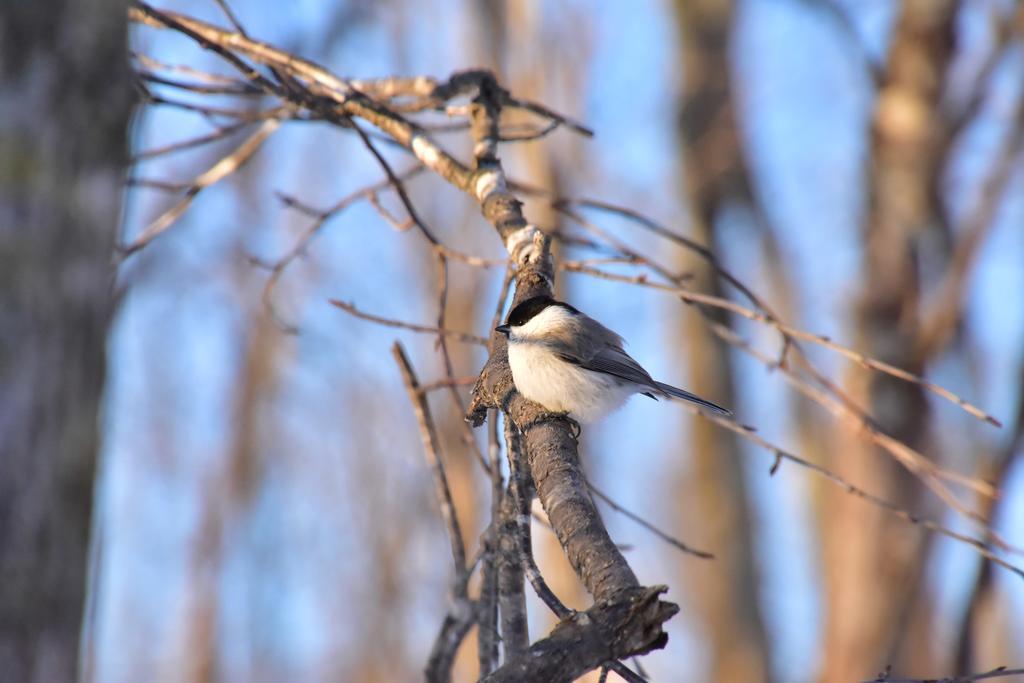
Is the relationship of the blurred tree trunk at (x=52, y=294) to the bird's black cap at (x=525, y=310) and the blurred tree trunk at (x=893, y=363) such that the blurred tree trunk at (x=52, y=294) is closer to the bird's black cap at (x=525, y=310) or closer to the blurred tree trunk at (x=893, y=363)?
the bird's black cap at (x=525, y=310)

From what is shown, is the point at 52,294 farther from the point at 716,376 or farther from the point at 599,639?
the point at 716,376

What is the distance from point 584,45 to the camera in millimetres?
9547

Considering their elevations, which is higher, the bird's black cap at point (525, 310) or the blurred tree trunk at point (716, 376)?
the blurred tree trunk at point (716, 376)

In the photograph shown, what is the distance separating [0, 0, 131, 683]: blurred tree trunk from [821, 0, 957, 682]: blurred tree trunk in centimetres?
489

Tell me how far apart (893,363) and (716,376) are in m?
3.06

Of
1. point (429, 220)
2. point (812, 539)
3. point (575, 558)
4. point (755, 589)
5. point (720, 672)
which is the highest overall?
point (429, 220)

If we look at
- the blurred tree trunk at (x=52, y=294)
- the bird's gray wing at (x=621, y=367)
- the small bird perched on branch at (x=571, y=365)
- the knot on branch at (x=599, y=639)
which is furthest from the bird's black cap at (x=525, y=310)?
the knot on branch at (x=599, y=639)

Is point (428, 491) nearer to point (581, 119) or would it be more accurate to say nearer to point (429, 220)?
point (429, 220)

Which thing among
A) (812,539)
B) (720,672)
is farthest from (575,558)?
(812,539)

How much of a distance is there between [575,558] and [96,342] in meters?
1.09

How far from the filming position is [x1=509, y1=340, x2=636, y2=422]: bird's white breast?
293 cm

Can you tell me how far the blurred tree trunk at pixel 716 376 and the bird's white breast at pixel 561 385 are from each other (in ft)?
15.4

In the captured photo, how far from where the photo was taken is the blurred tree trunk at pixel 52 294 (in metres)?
1.68

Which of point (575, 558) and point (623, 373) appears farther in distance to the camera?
point (623, 373)
